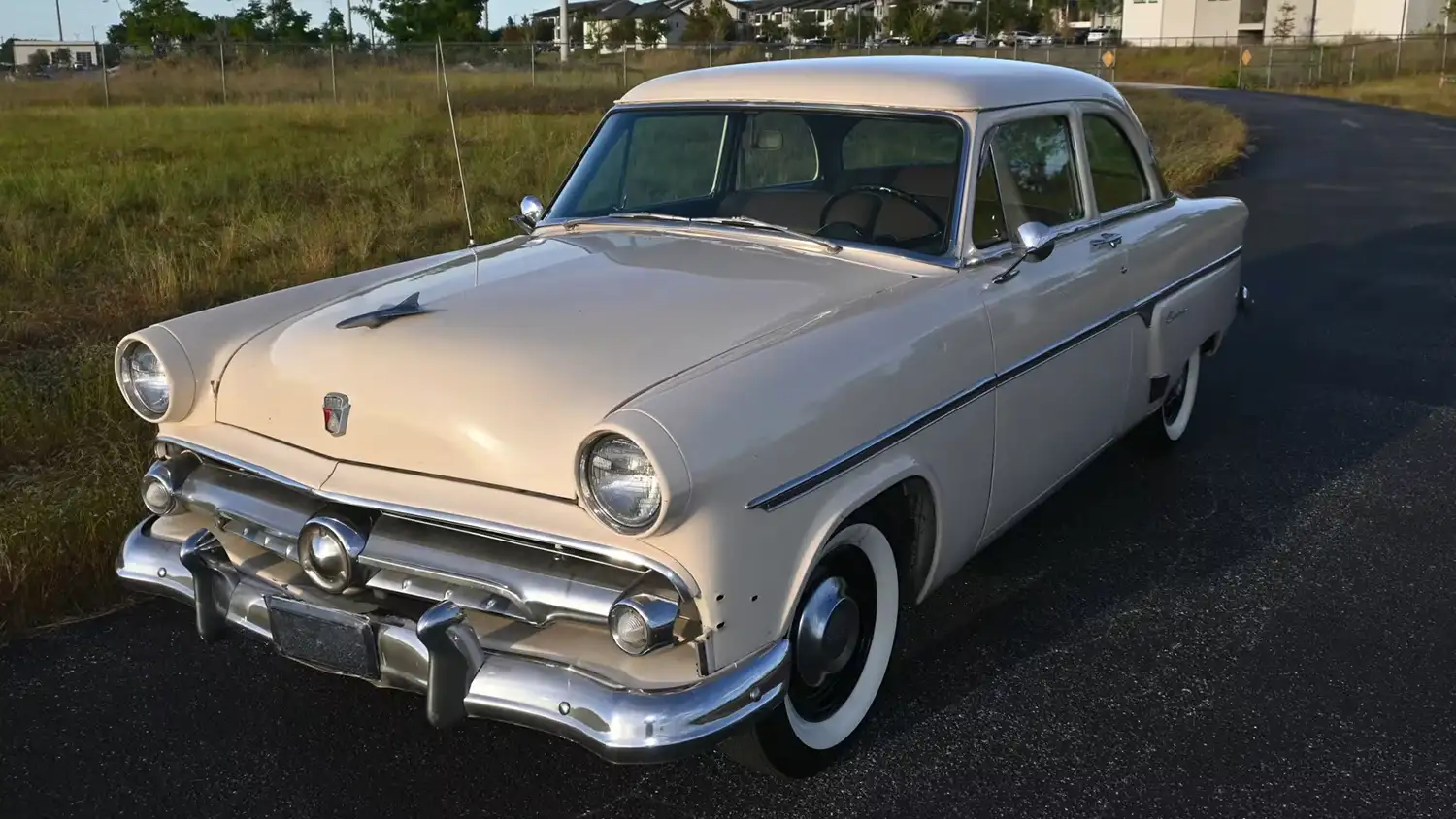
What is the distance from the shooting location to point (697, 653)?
7.84 ft

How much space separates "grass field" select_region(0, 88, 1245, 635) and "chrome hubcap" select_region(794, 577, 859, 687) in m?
2.30

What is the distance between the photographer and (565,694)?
2363 mm

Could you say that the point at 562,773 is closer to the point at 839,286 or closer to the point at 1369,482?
the point at 839,286

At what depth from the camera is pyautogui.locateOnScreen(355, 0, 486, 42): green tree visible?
3597 cm

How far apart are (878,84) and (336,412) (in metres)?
1.94

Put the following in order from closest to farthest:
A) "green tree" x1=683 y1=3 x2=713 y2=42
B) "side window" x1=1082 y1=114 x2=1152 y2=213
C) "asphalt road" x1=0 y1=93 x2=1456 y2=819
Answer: "asphalt road" x1=0 y1=93 x2=1456 y2=819, "side window" x1=1082 y1=114 x2=1152 y2=213, "green tree" x1=683 y1=3 x2=713 y2=42

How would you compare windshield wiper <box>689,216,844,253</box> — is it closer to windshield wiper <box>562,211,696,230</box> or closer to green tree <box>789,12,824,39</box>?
windshield wiper <box>562,211,696,230</box>

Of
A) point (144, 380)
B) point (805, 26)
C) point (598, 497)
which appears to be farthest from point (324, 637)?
point (805, 26)

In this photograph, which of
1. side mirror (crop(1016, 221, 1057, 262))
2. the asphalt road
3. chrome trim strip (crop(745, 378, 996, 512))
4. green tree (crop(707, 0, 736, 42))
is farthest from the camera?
green tree (crop(707, 0, 736, 42))

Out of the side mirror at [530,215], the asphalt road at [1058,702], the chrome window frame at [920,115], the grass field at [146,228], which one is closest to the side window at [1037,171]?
the chrome window frame at [920,115]

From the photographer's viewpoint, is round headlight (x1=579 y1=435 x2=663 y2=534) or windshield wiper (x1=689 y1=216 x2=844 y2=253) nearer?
round headlight (x1=579 y1=435 x2=663 y2=534)

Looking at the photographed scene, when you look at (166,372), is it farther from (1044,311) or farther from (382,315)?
(1044,311)

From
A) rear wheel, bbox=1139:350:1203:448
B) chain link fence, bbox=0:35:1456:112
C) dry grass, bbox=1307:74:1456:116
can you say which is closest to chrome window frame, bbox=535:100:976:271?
rear wheel, bbox=1139:350:1203:448

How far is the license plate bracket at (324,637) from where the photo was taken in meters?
2.54
